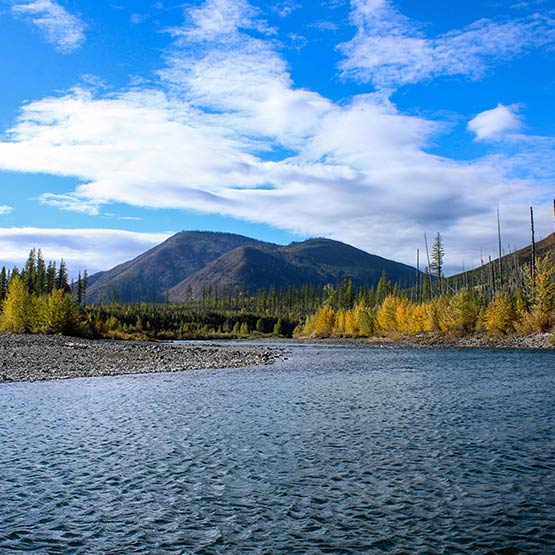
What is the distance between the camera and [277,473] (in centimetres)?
1648

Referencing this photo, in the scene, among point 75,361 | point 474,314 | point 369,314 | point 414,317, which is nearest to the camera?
point 75,361

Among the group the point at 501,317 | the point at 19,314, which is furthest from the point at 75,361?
the point at 501,317

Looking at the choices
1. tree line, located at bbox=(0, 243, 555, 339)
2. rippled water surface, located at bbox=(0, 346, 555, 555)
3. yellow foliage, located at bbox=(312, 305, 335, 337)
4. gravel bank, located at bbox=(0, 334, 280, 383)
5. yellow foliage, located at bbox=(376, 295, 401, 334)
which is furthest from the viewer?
yellow foliage, located at bbox=(312, 305, 335, 337)

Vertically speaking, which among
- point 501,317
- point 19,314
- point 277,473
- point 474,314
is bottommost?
point 277,473

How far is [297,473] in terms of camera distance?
16453mm

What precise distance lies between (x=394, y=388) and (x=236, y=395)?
36.7 ft

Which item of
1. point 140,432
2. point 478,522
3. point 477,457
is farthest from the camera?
point 140,432

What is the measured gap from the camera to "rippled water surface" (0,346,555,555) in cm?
1165

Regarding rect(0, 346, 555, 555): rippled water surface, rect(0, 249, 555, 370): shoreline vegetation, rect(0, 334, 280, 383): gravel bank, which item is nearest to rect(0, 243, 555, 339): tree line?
rect(0, 249, 555, 370): shoreline vegetation

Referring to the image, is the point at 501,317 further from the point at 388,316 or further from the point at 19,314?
the point at 19,314

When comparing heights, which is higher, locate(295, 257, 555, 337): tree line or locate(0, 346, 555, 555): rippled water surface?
locate(295, 257, 555, 337): tree line

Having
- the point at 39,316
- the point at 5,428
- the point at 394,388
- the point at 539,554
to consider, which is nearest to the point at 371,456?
the point at 539,554

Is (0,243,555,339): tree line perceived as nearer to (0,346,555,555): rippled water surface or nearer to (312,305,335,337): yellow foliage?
(312,305,335,337): yellow foliage

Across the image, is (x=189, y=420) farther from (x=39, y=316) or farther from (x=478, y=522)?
(x=39, y=316)
